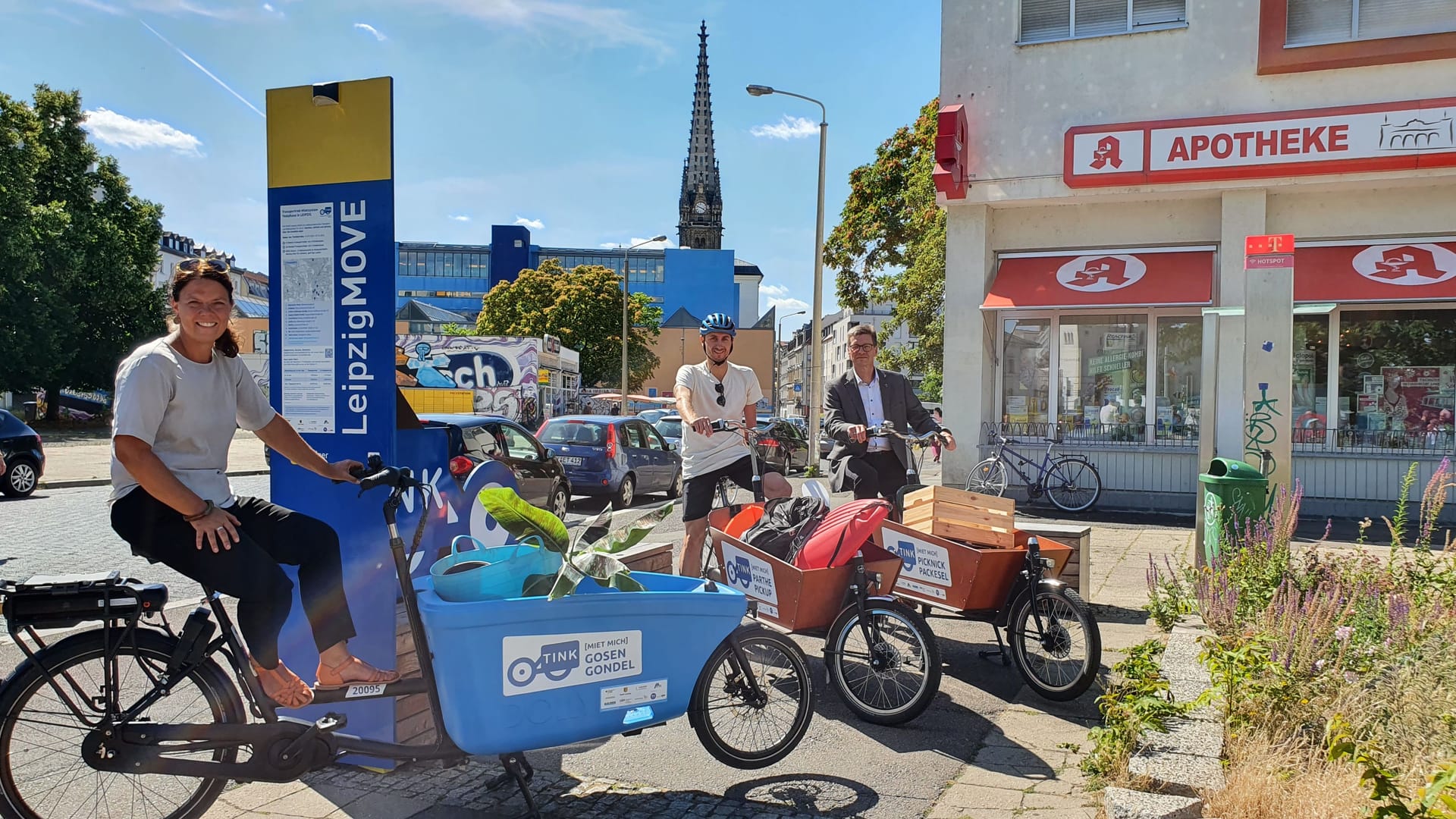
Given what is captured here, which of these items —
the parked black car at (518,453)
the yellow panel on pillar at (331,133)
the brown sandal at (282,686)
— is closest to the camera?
Result: the brown sandal at (282,686)

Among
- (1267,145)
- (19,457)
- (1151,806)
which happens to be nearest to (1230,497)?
(1151,806)

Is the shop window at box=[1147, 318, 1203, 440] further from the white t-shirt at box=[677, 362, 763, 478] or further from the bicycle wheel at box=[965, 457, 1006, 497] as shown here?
the white t-shirt at box=[677, 362, 763, 478]

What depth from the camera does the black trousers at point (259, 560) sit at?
311 cm

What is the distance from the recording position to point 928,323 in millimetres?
Answer: 23562

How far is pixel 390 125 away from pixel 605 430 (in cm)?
1151

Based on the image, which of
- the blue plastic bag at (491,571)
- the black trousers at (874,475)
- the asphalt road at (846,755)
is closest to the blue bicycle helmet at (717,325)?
the black trousers at (874,475)

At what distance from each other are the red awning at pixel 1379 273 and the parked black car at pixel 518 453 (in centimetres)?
998

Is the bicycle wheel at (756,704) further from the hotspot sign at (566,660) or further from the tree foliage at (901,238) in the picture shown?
the tree foliage at (901,238)

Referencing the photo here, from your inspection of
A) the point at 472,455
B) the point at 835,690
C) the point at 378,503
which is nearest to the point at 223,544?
the point at 378,503

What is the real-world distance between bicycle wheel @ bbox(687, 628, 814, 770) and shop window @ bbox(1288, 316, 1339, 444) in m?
12.3

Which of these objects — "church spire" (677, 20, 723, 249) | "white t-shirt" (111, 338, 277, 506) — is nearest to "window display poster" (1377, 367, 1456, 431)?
"white t-shirt" (111, 338, 277, 506)

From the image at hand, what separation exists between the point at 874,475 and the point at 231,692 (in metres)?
3.81

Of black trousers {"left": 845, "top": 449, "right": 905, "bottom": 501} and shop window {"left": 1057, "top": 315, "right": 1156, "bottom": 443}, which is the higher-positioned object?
shop window {"left": 1057, "top": 315, "right": 1156, "bottom": 443}

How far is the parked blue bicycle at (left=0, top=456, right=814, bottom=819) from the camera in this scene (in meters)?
3.05
